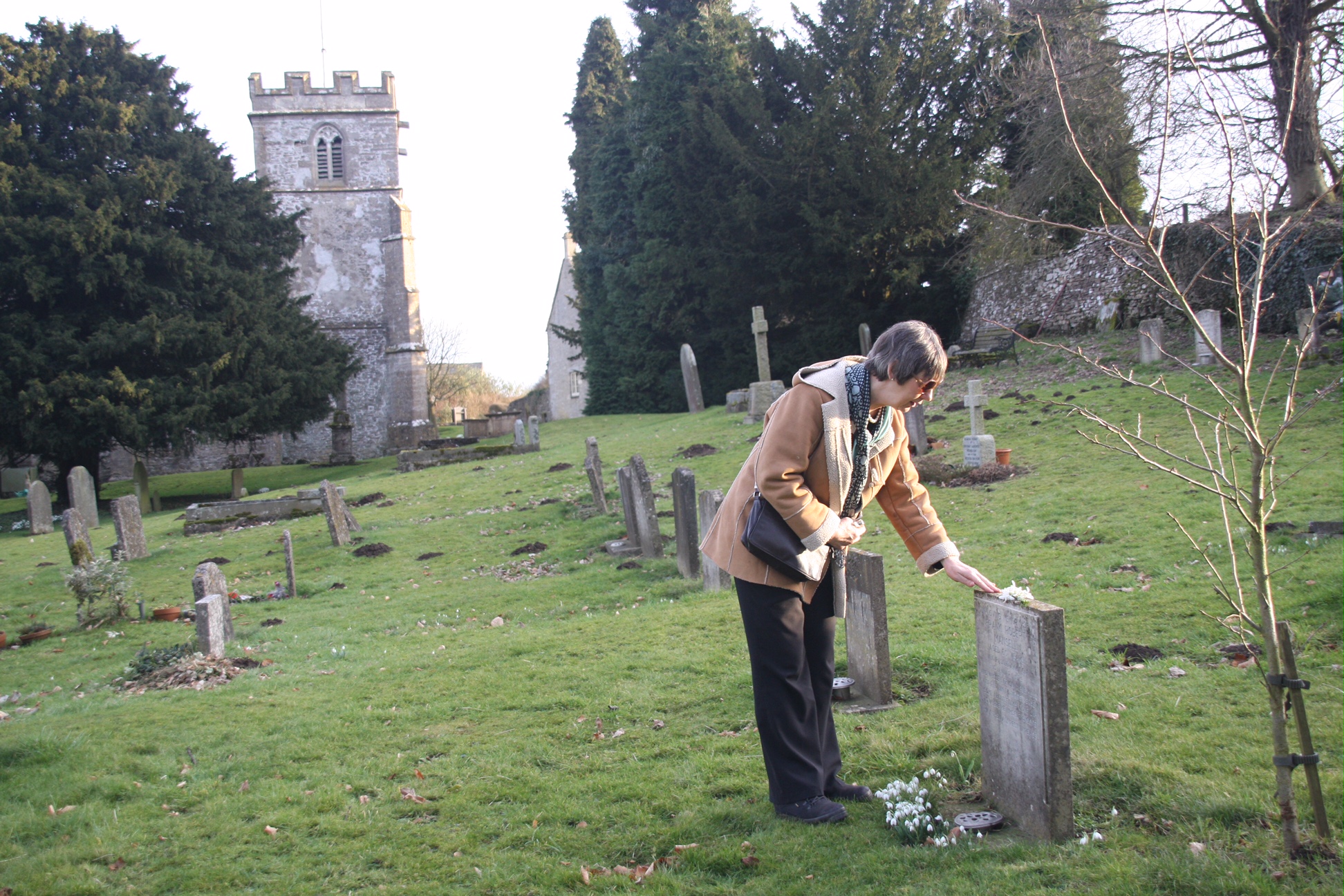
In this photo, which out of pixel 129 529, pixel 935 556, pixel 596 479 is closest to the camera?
pixel 935 556

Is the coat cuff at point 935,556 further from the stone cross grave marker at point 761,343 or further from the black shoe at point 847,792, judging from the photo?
the stone cross grave marker at point 761,343

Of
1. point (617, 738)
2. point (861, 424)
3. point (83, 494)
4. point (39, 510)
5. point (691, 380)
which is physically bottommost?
point (617, 738)

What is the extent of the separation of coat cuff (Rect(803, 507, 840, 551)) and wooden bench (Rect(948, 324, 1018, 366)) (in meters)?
20.2

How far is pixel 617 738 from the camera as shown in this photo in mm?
5453

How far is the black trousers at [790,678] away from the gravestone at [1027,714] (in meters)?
0.70

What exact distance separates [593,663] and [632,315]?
29.3m

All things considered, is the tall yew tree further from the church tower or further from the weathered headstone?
the weathered headstone

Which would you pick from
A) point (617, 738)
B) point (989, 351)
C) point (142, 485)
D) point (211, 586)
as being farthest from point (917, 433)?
point (142, 485)

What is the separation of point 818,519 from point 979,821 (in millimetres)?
1465

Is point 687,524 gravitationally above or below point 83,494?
below

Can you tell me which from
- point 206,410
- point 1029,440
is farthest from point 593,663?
point 206,410

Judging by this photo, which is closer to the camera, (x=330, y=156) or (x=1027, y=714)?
(x=1027, y=714)

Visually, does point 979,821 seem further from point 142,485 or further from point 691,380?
point 142,485

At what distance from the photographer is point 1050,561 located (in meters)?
8.70
